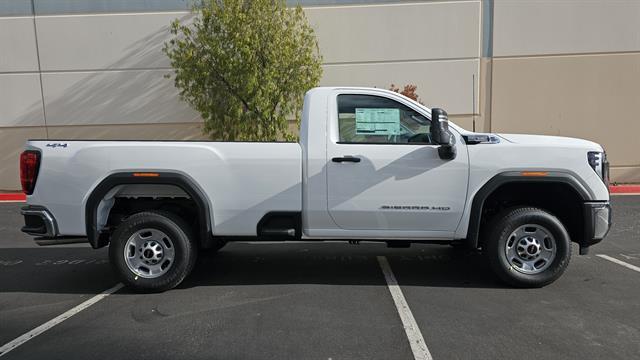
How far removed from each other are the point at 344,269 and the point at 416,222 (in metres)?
1.37

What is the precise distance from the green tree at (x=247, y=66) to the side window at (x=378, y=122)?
23.9ft

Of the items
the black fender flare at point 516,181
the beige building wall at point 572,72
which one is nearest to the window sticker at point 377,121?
the black fender flare at point 516,181

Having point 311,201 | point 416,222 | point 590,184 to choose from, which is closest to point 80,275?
point 311,201

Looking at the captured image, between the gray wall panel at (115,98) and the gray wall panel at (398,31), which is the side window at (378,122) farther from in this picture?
the gray wall panel at (115,98)

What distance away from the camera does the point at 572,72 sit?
14609mm

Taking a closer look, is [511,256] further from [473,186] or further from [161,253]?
[161,253]

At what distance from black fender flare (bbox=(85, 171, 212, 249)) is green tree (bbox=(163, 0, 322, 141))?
7.51m

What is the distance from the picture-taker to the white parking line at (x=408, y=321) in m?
3.78

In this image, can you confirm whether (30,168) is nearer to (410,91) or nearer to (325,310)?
(325,310)

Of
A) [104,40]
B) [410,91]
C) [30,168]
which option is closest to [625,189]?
[410,91]

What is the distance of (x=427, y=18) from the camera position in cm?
1469

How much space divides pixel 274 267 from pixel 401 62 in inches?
397

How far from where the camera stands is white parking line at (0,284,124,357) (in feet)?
13.2

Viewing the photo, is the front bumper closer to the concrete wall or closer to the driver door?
the driver door
